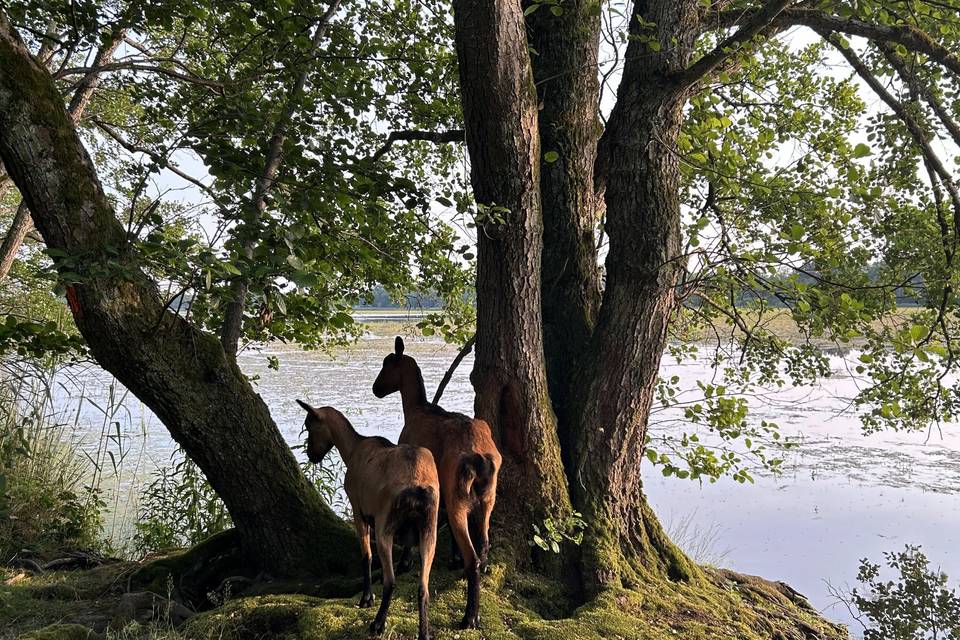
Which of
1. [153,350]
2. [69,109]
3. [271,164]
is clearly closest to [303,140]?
[271,164]

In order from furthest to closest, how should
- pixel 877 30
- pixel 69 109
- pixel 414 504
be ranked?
pixel 69 109
pixel 877 30
pixel 414 504

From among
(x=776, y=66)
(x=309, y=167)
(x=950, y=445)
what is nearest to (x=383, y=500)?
(x=309, y=167)

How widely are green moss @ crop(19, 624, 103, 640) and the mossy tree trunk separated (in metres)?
2.55

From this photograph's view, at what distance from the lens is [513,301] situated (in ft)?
14.3

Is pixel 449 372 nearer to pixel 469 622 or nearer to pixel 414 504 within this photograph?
pixel 414 504

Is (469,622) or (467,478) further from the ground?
(467,478)

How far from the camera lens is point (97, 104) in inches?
457

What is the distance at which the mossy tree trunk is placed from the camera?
4164 mm

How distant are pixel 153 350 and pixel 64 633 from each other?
5.38 feet

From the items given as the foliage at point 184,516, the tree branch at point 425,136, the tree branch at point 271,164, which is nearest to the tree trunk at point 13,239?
the foliage at point 184,516

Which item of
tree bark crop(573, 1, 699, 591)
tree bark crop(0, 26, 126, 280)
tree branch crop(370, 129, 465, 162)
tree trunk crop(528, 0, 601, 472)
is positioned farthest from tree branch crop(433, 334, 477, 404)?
tree bark crop(0, 26, 126, 280)

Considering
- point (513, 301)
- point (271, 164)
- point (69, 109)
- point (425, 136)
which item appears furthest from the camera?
point (69, 109)

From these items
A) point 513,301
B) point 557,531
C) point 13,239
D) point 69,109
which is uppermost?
point 69,109

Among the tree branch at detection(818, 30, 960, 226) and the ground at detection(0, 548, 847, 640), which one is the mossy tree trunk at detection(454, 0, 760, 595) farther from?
the tree branch at detection(818, 30, 960, 226)
